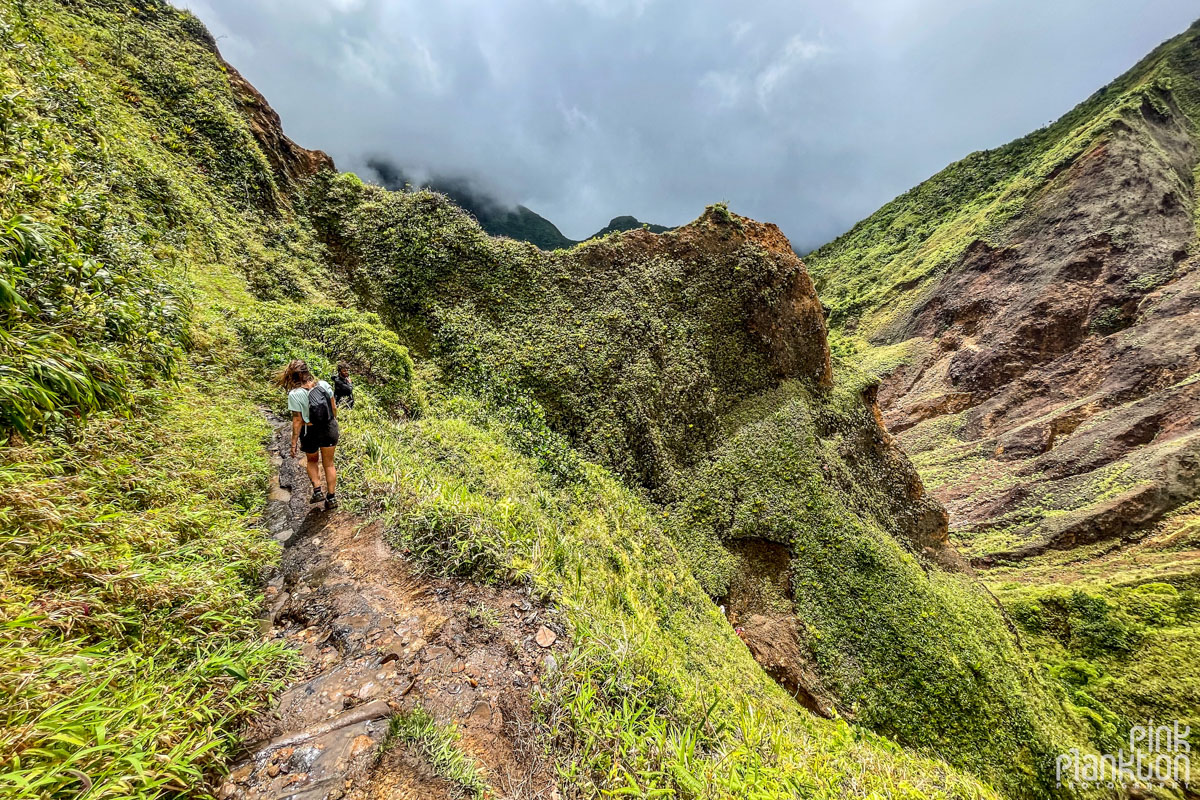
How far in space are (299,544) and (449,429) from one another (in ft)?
16.3

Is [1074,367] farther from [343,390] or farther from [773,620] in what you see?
[343,390]

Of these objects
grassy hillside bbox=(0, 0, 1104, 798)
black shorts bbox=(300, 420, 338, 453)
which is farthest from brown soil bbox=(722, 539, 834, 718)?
black shorts bbox=(300, 420, 338, 453)

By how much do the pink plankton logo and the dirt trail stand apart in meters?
16.0

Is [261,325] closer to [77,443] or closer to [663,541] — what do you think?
[77,443]

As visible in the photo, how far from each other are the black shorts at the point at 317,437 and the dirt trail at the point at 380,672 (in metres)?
0.87

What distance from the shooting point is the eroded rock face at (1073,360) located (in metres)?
20.5

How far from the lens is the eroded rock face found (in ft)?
67.3

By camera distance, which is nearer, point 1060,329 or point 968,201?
point 1060,329

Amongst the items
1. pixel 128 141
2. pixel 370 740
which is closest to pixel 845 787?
pixel 370 740

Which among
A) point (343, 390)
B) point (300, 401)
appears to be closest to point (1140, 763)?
point (300, 401)

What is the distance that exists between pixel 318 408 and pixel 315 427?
0.73 feet

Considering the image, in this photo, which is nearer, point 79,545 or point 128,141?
point 79,545

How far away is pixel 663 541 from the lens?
38.6 ft

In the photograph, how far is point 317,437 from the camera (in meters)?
4.97
